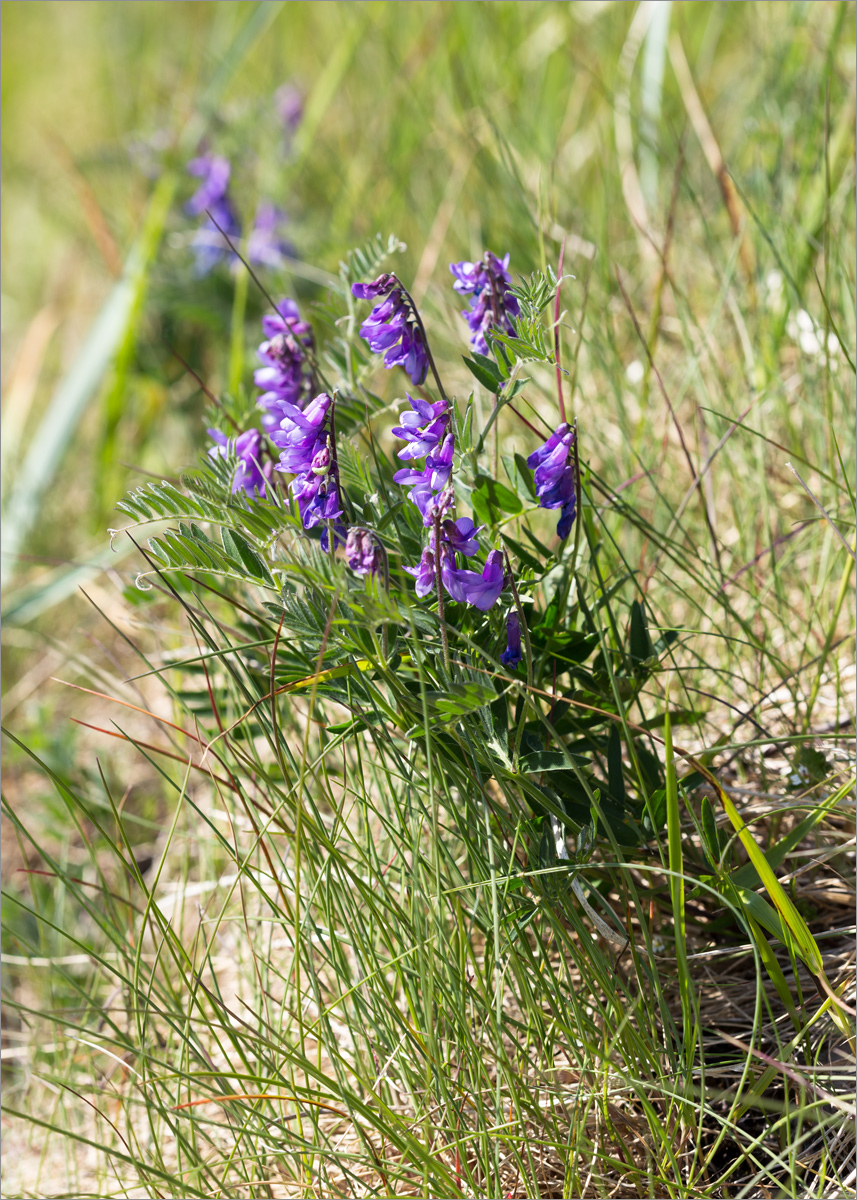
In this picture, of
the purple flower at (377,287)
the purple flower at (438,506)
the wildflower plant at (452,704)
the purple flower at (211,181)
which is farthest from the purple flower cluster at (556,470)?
the purple flower at (211,181)

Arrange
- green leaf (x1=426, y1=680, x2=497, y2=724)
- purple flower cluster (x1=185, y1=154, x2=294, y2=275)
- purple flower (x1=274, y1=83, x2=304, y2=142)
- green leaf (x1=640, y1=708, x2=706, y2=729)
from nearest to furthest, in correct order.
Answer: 1. green leaf (x1=426, y1=680, x2=497, y2=724)
2. green leaf (x1=640, y1=708, x2=706, y2=729)
3. purple flower cluster (x1=185, y1=154, x2=294, y2=275)
4. purple flower (x1=274, y1=83, x2=304, y2=142)

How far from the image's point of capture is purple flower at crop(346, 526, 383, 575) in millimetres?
806

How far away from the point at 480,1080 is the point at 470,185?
2.18 m

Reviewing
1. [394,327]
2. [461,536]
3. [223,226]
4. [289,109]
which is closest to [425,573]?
[461,536]

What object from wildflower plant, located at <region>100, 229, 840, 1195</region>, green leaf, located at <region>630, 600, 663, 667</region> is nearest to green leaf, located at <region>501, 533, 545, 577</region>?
wildflower plant, located at <region>100, 229, 840, 1195</region>

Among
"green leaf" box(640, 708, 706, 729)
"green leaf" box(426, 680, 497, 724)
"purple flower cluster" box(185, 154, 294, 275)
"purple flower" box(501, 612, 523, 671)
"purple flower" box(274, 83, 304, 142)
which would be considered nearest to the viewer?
"green leaf" box(426, 680, 497, 724)

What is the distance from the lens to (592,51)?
2.76 m

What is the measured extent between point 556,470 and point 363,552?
19 centimetres

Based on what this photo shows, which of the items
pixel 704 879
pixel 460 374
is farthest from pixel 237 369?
pixel 704 879

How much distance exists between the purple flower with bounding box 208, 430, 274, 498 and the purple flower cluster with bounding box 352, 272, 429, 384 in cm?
18

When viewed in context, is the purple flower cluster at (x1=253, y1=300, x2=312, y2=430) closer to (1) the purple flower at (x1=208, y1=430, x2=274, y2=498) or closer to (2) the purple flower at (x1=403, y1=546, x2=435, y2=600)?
(1) the purple flower at (x1=208, y1=430, x2=274, y2=498)

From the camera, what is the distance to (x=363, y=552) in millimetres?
810

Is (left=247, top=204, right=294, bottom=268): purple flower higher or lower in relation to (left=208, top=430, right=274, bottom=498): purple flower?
higher

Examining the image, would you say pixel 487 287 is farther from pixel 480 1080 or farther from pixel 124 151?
pixel 124 151
